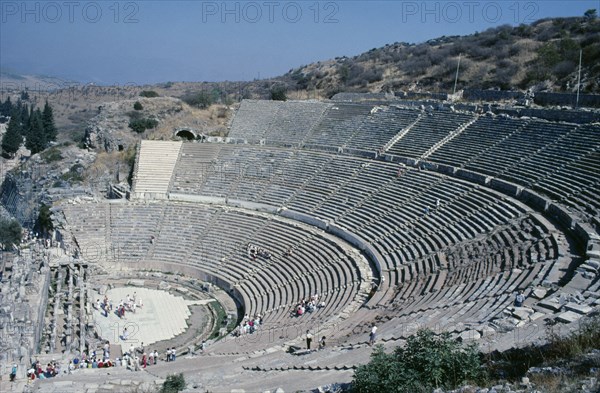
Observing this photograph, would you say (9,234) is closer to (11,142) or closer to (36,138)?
(36,138)

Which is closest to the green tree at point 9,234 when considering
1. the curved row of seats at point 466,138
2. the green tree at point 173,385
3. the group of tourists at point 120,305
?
the group of tourists at point 120,305

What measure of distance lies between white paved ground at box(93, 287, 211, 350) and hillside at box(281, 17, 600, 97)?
1161 inches

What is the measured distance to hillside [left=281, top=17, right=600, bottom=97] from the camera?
1634 inches

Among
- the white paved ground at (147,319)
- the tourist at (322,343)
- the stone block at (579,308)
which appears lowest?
the white paved ground at (147,319)

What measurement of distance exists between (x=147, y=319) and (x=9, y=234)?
11.7m

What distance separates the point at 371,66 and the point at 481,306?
177 feet

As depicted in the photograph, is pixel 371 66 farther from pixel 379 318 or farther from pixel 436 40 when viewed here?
pixel 379 318

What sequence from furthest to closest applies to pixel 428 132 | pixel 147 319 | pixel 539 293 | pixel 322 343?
pixel 428 132 → pixel 147 319 → pixel 322 343 → pixel 539 293

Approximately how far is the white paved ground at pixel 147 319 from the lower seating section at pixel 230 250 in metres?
2.14

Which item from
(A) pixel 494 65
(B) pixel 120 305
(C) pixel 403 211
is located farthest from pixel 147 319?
(A) pixel 494 65

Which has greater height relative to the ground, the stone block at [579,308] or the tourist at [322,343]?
the stone block at [579,308]

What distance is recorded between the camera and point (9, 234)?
29.6 meters

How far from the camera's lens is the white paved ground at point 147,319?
70.2 feet

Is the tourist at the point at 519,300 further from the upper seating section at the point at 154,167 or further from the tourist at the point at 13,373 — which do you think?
the upper seating section at the point at 154,167
